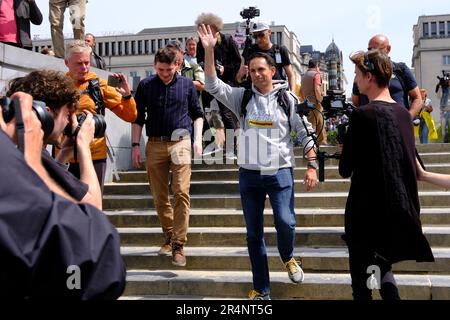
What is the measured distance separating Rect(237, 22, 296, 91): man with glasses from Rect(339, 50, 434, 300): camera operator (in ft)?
12.6

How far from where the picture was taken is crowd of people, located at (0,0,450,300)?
1110 millimetres

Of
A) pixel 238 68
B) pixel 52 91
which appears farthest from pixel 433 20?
pixel 52 91

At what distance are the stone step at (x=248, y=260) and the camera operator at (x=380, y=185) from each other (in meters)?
1.97

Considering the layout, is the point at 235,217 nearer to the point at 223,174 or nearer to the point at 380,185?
the point at 223,174

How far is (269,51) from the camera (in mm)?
7391

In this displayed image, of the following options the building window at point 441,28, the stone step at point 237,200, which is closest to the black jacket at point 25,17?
the stone step at point 237,200

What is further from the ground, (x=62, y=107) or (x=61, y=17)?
(x=61, y=17)

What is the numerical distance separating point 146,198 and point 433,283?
4.04m

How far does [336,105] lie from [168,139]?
2.09 m

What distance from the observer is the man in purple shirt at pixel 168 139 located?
5.18 meters

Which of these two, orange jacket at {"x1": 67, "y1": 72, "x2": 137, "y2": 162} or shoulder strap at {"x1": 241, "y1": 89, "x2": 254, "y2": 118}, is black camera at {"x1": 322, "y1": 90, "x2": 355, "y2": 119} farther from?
orange jacket at {"x1": 67, "y1": 72, "x2": 137, "y2": 162}

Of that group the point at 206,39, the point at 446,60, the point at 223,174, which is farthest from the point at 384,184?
the point at 446,60

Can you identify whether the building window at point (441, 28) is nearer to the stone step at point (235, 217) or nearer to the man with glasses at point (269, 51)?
the man with glasses at point (269, 51)
